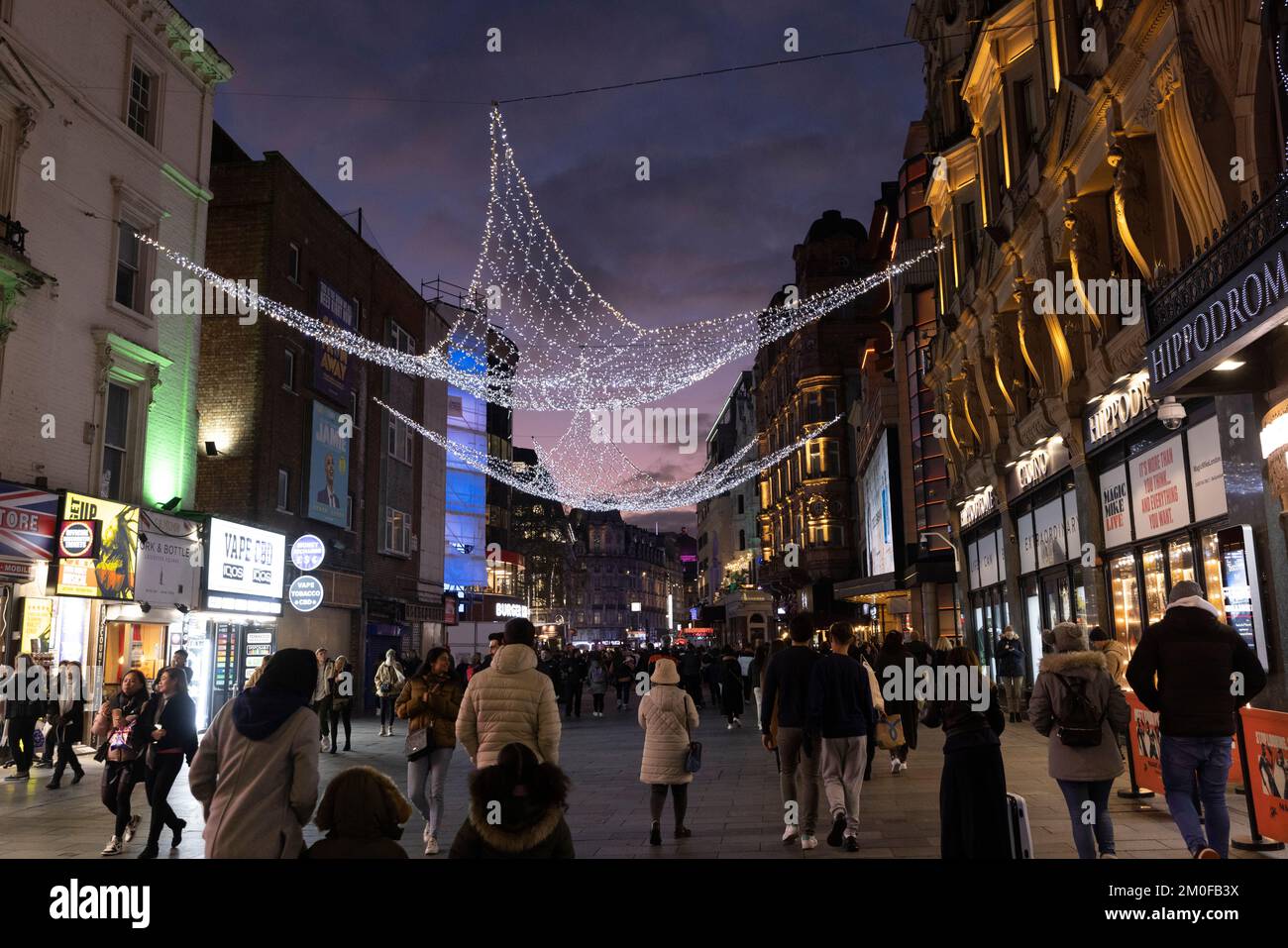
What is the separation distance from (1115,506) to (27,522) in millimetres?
17595

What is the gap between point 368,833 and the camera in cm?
420

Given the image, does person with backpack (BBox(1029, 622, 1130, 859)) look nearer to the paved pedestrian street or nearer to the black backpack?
the black backpack

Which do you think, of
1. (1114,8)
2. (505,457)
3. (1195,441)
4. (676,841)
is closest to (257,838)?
(676,841)

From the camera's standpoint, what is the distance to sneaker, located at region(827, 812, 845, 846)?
9.05 m

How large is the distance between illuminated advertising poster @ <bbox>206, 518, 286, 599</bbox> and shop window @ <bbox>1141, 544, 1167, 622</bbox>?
18.1 metres

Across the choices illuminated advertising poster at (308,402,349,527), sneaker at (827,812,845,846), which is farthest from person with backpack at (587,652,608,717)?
sneaker at (827,812,845,846)

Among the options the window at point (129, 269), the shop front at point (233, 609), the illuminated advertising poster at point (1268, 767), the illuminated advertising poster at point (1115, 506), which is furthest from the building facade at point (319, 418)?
the illuminated advertising poster at point (1268, 767)

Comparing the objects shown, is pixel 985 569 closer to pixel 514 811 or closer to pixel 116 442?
pixel 116 442

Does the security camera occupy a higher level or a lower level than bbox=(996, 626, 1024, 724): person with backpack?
higher

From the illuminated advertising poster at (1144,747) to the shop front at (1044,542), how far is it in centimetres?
527

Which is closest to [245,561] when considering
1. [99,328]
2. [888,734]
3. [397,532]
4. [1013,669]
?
[99,328]

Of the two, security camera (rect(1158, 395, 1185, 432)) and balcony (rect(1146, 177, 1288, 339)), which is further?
security camera (rect(1158, 395, 1185, 432))

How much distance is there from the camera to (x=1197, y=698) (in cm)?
698

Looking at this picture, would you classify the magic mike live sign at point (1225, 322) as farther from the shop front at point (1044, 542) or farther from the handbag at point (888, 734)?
the shop front at point (1044, 542)
